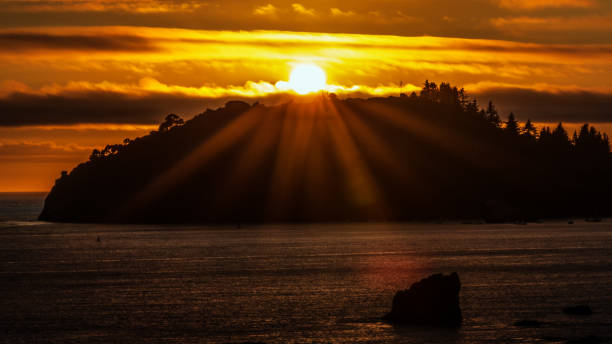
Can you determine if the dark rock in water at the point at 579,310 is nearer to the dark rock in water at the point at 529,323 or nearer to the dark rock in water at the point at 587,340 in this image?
the dark rock in water at the point at 529,323

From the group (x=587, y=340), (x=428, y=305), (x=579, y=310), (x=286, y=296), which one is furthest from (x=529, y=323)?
(x=286, y=296)

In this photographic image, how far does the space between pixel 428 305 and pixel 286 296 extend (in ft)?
105

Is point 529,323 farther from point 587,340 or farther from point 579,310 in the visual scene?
point 587,340

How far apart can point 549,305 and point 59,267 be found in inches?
3777

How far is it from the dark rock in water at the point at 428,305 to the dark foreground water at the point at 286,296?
1.60m

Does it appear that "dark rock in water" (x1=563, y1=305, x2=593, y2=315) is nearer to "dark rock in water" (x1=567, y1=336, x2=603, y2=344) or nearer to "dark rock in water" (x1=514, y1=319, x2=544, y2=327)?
"dark rock in water" (x1=514, y1=319, x2=544, y2=327)

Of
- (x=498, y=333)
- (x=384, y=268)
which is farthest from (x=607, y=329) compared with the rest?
(x=384, y=268)

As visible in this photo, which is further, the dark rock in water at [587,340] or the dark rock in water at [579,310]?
the dark rock in water at [579,310]

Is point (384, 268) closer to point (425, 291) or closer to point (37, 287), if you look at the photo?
point (37, 287)

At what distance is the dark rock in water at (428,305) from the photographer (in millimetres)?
73812

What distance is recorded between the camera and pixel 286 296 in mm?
104938

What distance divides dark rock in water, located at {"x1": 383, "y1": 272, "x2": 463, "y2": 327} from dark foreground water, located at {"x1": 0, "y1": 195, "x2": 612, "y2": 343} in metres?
1.60

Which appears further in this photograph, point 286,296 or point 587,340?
point 286,296

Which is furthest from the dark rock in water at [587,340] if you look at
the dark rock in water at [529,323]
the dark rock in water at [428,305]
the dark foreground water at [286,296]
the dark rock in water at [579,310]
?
the dark rock in water at [579,310]
